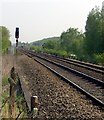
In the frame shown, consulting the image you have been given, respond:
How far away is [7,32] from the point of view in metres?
90.0

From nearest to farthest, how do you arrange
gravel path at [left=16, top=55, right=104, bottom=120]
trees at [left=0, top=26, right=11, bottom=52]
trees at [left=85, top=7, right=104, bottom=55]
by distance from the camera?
gravel path at [left=16, top=55, right=104, bottom=120] → trees at [left=85, top=7, right=104, bottom=55] → trees at [left=0, top=26, right=11, bottom=52]

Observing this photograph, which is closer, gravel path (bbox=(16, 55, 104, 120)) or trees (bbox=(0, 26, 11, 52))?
gravel path (bbox=(16, 55, 104, 120))

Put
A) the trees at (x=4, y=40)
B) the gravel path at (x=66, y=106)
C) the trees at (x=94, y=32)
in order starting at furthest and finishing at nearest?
1. the trees at (x=4, y=40)
2. the trees at (x=94, y=32)
3. the gravel path at (x=66, y=106)

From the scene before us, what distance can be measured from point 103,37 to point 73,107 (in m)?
42.3

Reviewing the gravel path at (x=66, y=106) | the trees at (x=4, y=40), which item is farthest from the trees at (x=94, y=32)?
the gravel path at (x=66, y=106)

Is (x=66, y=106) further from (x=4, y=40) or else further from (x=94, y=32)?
(x=4, y=40)

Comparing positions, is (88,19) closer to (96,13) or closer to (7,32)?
(96,13)

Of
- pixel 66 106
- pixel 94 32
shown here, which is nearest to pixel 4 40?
pixel 94 32

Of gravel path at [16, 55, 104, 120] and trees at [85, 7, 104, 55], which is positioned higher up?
trees at [85, 7, 104, 55]

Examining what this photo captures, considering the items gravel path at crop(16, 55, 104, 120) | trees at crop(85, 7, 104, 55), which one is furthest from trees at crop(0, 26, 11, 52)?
gravel path at crop(16, 55, 104, 120)

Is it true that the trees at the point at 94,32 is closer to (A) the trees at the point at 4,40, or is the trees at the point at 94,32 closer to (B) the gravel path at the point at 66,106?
(A) the trees at the point at 4,40

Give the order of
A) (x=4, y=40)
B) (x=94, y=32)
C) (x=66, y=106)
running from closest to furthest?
(x=66, y=106) → (x=94, y=32) → (x=4, y=40)

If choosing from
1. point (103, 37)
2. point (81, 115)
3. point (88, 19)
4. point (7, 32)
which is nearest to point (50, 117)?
point (81, 115)

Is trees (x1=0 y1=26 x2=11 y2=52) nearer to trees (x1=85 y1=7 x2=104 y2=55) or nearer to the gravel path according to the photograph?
trees (x1=85 y1=7 x2=104 y2=55)
